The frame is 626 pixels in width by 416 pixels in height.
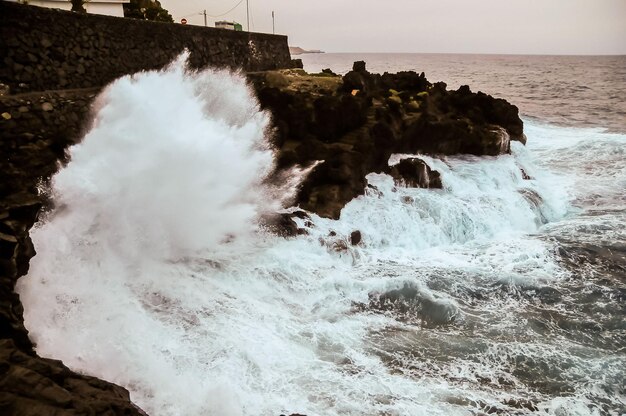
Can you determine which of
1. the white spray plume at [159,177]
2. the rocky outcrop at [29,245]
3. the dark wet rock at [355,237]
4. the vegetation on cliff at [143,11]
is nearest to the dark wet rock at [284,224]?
the white spray plume at [159,177]

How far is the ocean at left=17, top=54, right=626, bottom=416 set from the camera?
18.8 feet

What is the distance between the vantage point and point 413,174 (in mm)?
13422

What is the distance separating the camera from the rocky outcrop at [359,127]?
11.6 meters

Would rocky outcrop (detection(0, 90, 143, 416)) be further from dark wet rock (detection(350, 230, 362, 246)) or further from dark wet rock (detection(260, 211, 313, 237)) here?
dark wet rock (detection(350, 230, 362, 246))

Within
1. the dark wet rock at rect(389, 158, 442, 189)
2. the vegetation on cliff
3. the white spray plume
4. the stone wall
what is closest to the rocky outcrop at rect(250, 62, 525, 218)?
the dark wet rock at rect(389, 158, 442, 189)

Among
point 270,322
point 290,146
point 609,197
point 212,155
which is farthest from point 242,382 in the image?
point 609,197

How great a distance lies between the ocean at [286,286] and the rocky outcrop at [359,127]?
590 millimetres

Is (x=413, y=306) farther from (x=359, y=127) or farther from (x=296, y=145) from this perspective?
(x=359, y=127)

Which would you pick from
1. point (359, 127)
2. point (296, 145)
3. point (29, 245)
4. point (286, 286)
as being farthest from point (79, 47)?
point (359, 127)

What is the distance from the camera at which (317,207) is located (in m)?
10.9

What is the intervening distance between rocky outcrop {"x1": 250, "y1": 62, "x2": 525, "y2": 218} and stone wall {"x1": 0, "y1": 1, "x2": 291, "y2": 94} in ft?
9.49

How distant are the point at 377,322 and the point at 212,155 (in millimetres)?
5162

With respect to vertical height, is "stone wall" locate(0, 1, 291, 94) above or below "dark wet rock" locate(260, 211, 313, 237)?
above

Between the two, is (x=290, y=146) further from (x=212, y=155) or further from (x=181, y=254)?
(x=181, y=254)
